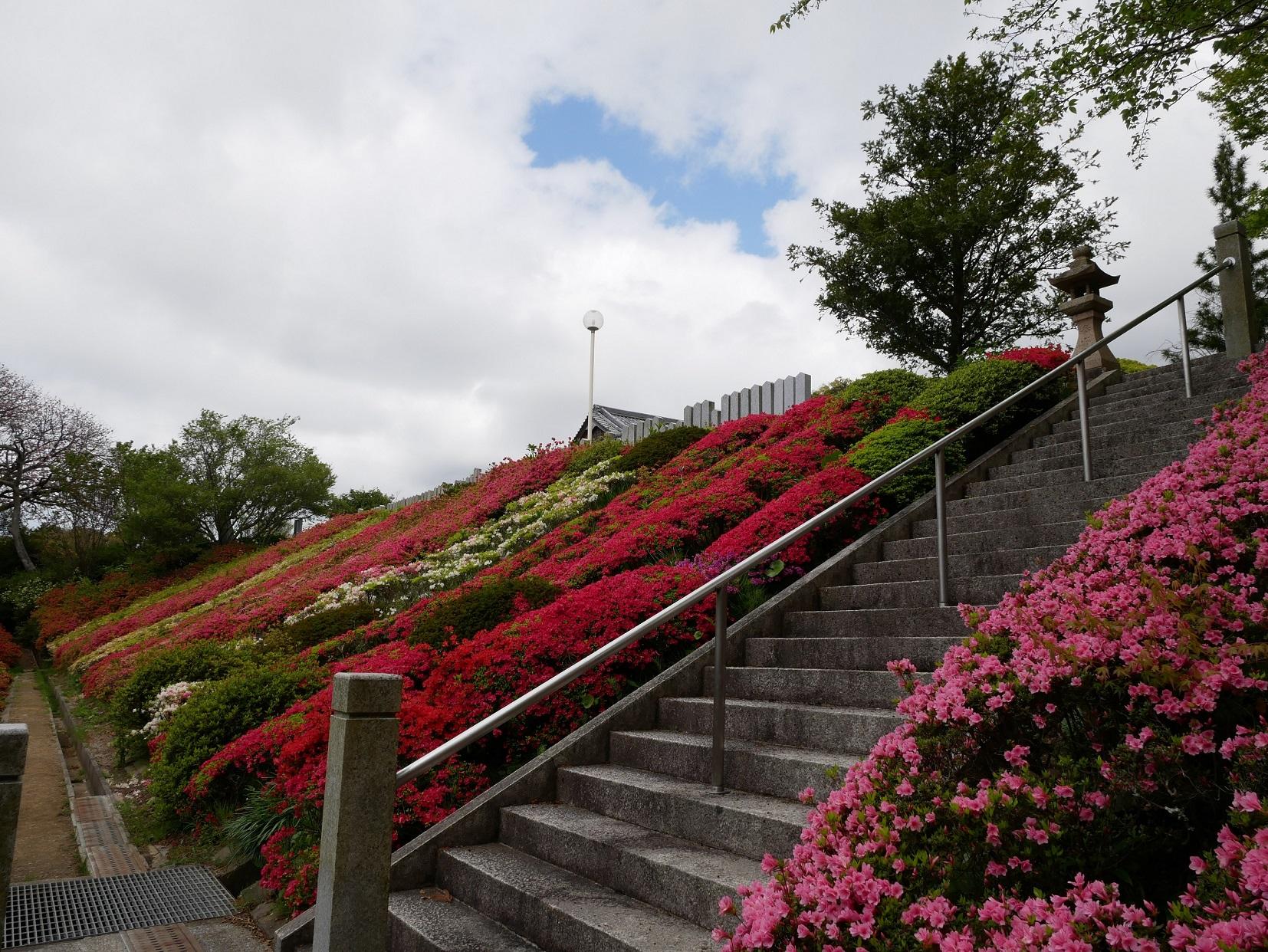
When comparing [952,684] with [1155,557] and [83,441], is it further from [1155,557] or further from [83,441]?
[83,441]

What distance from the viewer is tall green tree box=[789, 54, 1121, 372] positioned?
17047 millimetres

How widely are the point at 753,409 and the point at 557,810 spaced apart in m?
10.1

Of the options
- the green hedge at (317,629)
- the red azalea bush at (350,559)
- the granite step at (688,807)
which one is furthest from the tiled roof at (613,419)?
the granite step at (688,807)

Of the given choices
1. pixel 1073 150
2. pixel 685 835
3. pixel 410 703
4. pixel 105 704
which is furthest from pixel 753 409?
pixel 105 704

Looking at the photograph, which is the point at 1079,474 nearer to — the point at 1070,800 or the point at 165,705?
the point at 1070,800

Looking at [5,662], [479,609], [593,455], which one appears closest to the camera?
[479,609]

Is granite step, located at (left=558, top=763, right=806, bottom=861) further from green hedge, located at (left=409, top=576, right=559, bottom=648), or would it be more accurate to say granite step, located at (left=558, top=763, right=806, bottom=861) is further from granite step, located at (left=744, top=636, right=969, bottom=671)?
green hedge, located at (left=409, top=576, right=559, bottom=648)

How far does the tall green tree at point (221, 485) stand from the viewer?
90.8ft

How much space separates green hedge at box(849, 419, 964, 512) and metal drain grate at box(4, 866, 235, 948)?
6120mm

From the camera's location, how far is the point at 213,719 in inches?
287

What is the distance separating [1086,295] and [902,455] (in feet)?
16.5

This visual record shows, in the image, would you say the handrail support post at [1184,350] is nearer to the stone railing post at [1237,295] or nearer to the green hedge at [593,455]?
the stone railing post at [1237,295]

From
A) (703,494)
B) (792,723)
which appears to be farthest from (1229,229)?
(792,723)

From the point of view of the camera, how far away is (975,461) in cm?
783
